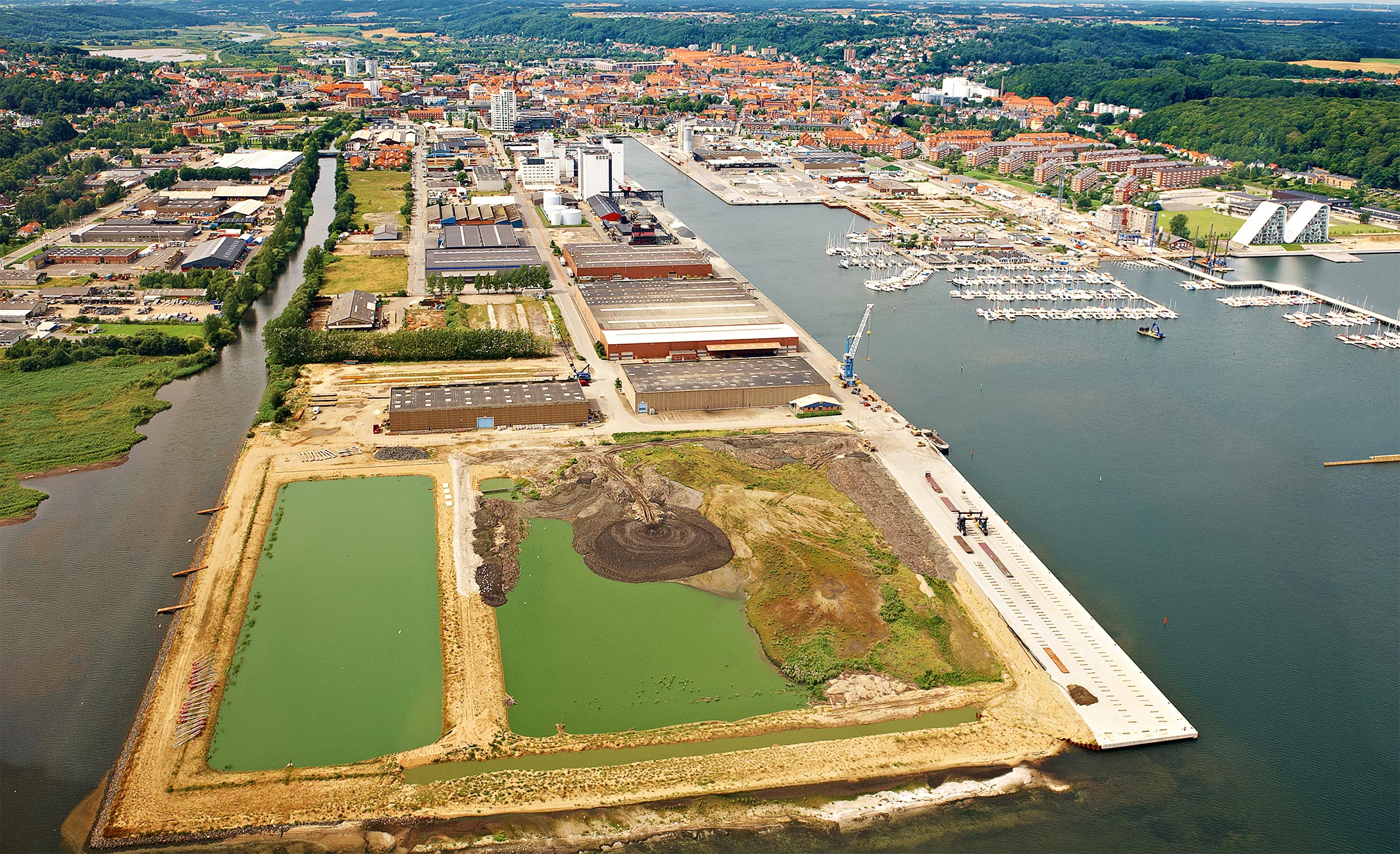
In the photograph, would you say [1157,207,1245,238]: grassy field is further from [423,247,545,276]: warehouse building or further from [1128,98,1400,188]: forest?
[423,247,545,276]: warehouse building

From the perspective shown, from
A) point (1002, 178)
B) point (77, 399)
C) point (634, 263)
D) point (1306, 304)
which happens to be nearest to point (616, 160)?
point (634, 263)

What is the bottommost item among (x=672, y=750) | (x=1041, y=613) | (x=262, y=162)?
(x=672, y=750)

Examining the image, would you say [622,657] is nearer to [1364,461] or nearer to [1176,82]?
[1364,461]

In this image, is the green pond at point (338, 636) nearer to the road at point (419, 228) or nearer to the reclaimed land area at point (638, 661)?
the reclaimed land area at point (638, 661)

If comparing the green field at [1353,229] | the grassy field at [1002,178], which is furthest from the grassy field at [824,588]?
the grassy field at [1002,178]

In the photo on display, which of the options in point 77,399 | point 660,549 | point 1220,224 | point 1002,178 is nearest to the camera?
point 660,549
